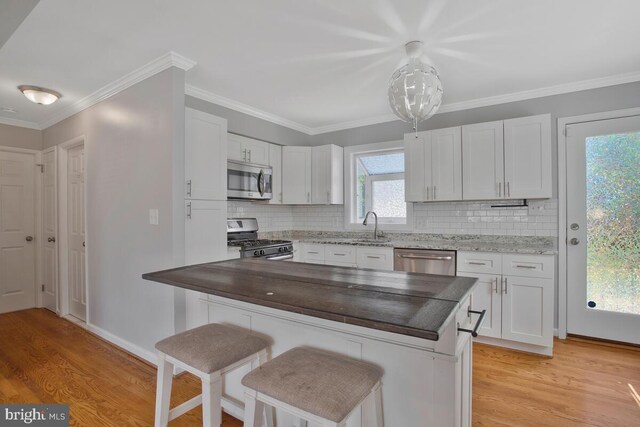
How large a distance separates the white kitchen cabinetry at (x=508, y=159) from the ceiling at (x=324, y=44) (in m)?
0.42

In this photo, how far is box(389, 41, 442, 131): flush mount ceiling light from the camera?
1.95 metres

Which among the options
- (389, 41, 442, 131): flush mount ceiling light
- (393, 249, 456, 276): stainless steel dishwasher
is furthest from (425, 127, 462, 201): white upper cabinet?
(389, 41, 442, 131): flush mount ceiling light

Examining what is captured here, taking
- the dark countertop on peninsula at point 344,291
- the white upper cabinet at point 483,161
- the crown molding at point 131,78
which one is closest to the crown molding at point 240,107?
the crown molding at point 131,78

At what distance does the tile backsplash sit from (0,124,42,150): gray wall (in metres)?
2.72

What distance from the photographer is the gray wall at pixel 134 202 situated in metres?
2.55

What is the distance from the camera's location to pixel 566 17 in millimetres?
2055

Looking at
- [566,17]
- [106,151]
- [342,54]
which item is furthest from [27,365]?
[566,17]

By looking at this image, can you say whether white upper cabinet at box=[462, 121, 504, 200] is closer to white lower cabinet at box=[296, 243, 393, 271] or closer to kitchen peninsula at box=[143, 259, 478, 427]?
white lower cabinet at box=[296, 243, 393, 271]

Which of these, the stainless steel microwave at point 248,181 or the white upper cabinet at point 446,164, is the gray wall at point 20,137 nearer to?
the stainless steel microwave at point 248,181

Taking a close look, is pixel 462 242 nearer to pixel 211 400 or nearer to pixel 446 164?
pixel 446 164

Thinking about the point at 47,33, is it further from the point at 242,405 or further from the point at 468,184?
the point at 468,184

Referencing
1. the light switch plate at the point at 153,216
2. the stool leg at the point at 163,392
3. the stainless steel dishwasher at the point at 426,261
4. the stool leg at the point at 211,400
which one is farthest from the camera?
the stainless steel dishwasher at the point at 426,261

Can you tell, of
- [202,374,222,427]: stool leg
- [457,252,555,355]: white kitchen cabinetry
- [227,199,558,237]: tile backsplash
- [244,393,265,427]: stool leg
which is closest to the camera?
[244,393,265,427]: stool leg

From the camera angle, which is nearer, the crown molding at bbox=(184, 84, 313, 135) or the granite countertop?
the granite countertop
